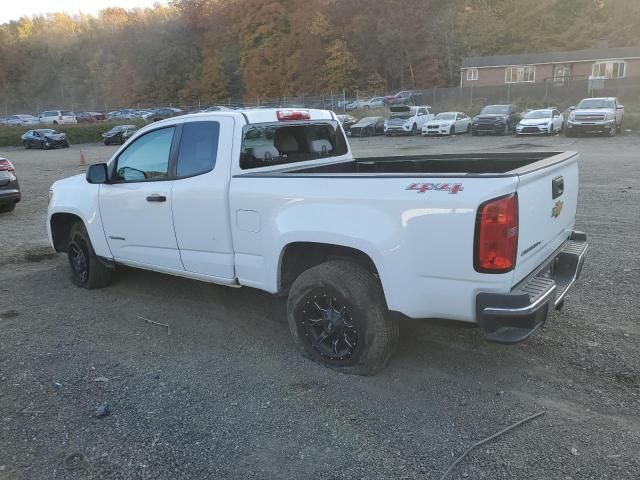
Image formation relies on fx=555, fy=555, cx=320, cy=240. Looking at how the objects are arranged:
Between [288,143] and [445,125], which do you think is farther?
[445,125]

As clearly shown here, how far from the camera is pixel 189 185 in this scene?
14.9 ft

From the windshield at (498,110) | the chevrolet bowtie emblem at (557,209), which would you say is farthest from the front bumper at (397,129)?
the chevrolet bowtie emblem at (557,209)

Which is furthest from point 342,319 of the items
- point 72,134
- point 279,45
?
point 279,45

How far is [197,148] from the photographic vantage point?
15.3 ft

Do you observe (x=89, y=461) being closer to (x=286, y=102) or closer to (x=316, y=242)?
(x=316, y=242)

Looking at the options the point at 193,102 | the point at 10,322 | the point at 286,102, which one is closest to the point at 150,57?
the point at 193,102

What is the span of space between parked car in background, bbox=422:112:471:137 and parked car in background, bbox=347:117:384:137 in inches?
162

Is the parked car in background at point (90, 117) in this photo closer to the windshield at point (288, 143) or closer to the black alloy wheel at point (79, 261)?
the black alloy wheel at point (79, 261)

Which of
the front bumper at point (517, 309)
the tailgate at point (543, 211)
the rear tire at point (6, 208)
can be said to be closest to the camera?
the front bumper at point (517, 309)

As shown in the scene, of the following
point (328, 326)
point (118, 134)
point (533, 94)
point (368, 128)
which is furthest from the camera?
point (533, 94)

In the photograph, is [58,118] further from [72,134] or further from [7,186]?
[7,186]

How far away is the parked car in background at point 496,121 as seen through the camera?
30969 millimetres

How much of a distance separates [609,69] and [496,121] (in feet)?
99.3

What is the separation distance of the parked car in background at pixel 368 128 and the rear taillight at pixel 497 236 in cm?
3418
